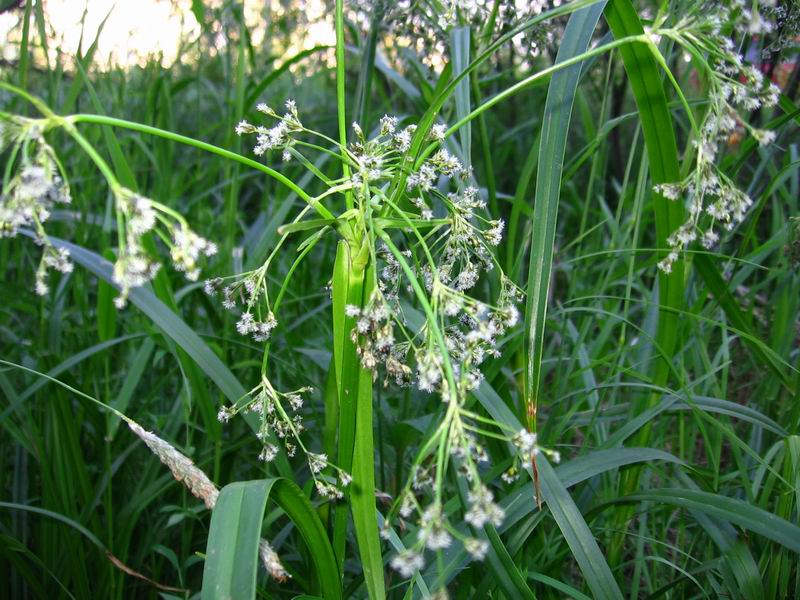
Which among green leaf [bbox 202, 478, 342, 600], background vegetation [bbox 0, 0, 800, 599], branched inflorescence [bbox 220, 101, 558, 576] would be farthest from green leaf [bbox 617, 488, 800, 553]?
green leaf [bbox 202, 478, 342, 600]

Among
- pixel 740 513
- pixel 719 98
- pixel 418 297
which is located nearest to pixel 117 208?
pixel 418 297

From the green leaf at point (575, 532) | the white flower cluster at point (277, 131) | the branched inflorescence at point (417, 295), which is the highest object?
the white flower cluster at point (277, 131)

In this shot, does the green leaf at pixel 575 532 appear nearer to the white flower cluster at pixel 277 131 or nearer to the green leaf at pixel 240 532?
the green leaf at pixel 240 532

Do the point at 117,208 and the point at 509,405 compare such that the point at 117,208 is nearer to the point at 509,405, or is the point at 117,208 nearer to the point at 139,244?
the point at 139,244

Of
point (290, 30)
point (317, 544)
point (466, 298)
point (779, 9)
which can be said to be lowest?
point (317, 544)

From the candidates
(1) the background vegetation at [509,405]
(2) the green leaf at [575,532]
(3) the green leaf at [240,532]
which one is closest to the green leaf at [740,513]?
(1) the background vegetation at [509,405]

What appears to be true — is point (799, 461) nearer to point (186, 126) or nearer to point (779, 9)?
point (779, 9)

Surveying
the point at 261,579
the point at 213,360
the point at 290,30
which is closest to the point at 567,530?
the point at 213,360

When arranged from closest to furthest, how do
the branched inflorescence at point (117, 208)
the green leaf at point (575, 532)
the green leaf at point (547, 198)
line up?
the branched inflorescence at point (117, 208), the green leaf at point (547, 198), the green leaf at point (575, 532)

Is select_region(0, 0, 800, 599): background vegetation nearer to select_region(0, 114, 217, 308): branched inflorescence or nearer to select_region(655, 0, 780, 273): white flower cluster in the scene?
select_region(655, 0, 780, 273): white flower cluster

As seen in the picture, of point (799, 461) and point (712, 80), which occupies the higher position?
point (712, 80)

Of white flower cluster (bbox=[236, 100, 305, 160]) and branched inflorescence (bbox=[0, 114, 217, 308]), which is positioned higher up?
white flower cluster (bbox=[236, 100, 305, 160])
